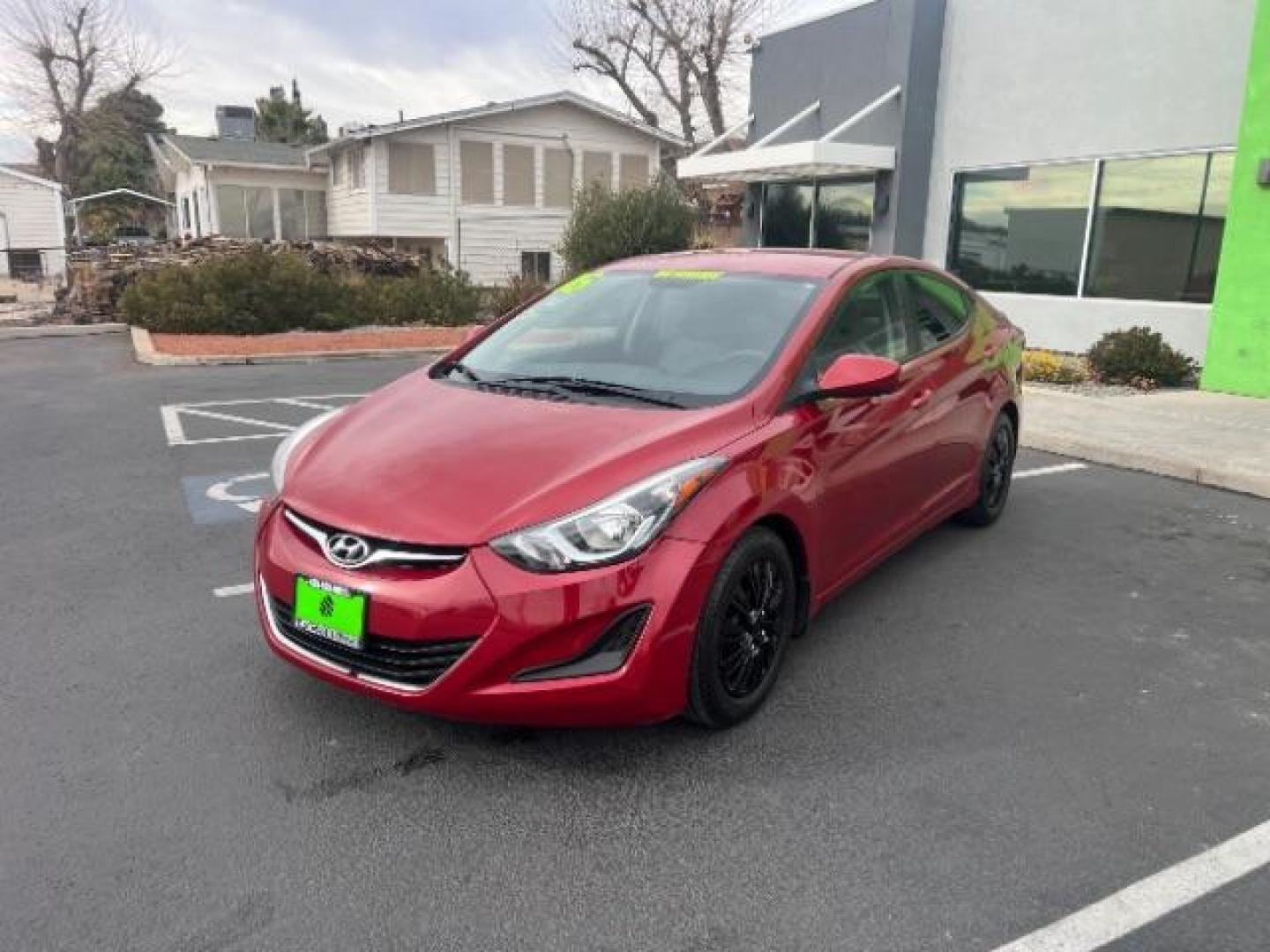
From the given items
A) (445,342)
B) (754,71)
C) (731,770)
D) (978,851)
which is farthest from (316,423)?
(754,71)

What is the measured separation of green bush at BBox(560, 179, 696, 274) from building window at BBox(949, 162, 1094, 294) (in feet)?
17.1

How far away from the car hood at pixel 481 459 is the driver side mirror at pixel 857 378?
357mm

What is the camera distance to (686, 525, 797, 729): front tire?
2.97 meters

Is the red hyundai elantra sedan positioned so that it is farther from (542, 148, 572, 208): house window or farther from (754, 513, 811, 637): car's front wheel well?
(542, 148, 572, 208): house window

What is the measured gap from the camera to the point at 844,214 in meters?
15.7

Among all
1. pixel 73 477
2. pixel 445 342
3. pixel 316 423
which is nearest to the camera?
pixel 316 423

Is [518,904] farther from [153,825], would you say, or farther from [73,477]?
[73,477]

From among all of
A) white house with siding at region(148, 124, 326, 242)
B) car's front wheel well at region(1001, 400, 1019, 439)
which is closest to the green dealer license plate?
car's front wheel well at region(1001, 400, 1019, 439)

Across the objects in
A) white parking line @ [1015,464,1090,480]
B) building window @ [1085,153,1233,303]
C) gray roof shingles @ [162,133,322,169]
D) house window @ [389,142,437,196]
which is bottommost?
white parking line @ [1015,464,1090,480]

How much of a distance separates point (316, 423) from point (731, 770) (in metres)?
2.08

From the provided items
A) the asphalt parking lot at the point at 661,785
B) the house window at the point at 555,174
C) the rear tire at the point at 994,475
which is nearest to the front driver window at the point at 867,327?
the asphalt parking lot at the point at 661,785

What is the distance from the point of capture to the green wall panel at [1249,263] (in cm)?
923

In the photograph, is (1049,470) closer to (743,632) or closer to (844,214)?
(743,632)

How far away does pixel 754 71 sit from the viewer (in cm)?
1728
